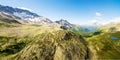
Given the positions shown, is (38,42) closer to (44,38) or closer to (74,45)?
(44,38)

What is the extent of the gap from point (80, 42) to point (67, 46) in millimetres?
9002

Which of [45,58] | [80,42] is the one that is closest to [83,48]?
[80,42]

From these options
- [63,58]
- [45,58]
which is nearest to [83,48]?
[63,58]

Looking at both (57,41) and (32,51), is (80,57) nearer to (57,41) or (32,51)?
(57,41)

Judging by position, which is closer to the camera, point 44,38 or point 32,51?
point 32,51

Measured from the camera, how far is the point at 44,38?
344ft

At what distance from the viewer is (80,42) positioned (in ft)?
340

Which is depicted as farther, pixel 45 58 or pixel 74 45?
pixel 74 45

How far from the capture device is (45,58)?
9350 cm

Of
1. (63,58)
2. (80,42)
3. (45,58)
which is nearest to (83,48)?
(80,42)

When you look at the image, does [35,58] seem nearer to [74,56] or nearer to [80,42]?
[74,56]

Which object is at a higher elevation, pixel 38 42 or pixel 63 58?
pixel 38 42

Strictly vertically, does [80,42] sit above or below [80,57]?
above

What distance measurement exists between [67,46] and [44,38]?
48.4 feet
